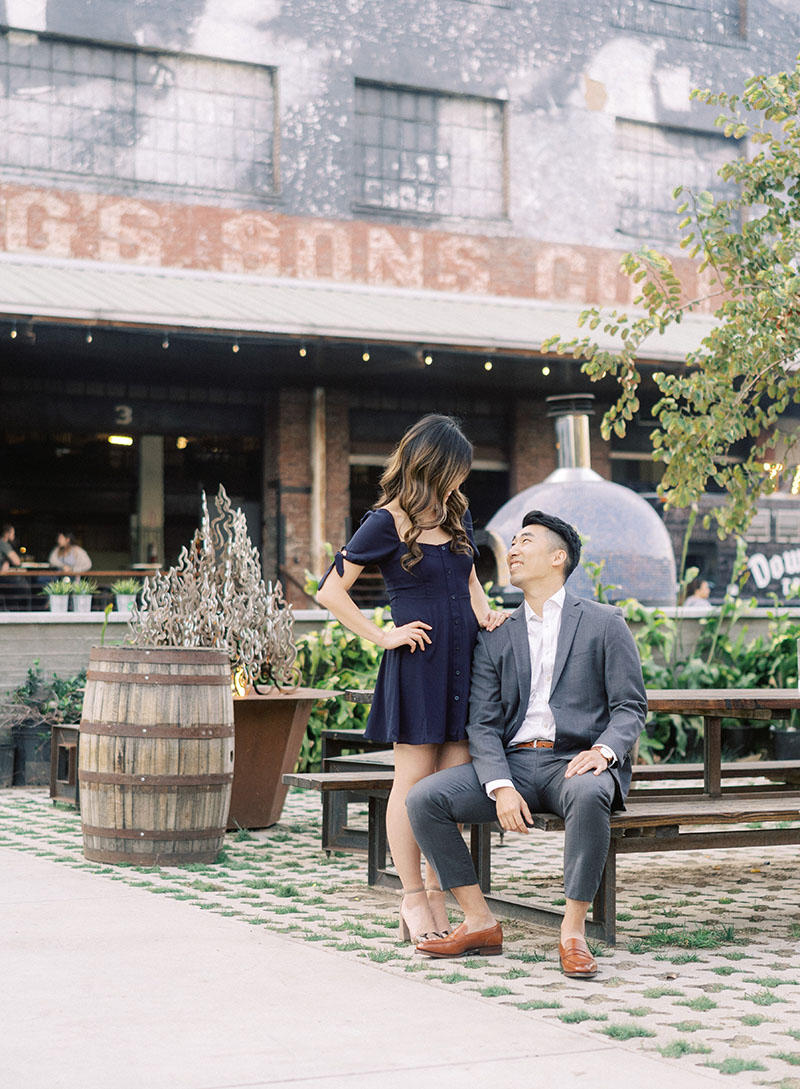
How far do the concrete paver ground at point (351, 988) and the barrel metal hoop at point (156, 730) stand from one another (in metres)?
0.62

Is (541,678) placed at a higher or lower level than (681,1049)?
higher

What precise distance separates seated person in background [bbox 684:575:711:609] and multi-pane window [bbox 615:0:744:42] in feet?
28.6

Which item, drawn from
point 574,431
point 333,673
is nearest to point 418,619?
point 333,673

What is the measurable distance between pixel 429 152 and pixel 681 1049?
17.6 metres

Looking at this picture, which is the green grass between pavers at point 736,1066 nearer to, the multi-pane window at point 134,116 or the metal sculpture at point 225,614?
the metal sculpture at point 225,614

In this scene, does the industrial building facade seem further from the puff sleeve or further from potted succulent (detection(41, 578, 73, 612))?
the puff sleeve

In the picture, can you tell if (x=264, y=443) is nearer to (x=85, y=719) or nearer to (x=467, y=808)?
(x=85, y=719)

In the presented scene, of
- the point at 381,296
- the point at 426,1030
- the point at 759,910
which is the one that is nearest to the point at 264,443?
the point at 381,296

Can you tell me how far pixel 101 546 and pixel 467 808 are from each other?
14673 mm

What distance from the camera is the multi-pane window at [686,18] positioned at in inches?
849

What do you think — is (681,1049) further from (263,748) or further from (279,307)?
(279,307)

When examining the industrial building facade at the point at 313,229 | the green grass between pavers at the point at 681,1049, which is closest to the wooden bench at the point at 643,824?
the green grass between pavers at the point at 681,1049

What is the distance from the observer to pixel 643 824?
5094 millimetres

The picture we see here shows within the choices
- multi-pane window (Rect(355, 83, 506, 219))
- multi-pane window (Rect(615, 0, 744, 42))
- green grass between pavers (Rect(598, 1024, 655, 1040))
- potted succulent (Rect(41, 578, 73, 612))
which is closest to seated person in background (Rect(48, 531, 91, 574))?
potted succulent (Rect(41, 578, 73, 612))
